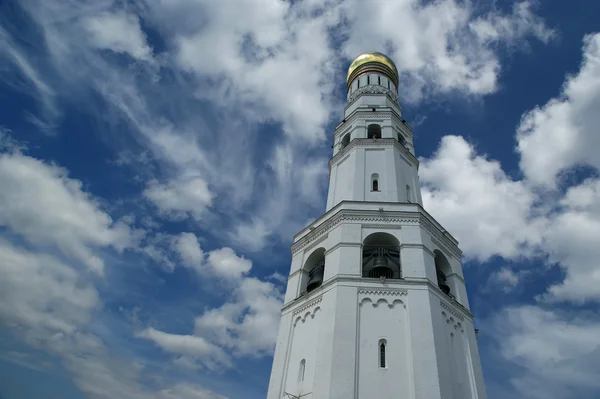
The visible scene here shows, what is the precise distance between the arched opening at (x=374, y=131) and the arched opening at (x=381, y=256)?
331 inches

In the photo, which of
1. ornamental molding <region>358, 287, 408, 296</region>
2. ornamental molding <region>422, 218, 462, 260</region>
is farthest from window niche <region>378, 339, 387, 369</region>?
ornamental molding <region>422, 218, 462, 260</region>

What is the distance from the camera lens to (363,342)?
1656 centimetres

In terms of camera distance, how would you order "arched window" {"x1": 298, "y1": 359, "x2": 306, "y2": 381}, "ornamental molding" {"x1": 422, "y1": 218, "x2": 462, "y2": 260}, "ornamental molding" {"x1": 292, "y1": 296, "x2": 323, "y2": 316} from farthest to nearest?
1. "ornamental molding" {"x1": 422, "y1": 218, "x2": 462, "y2": 260}
2. "ornamental molding" {"x1": 292, "y1": 296, "x2": 323, "y2": 316}
3. "arched window" {"x1": 298, "y1": 359, "x2": 306, "y2": 381}

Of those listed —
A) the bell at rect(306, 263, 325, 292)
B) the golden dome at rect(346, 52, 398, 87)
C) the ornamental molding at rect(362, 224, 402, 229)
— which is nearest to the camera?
the ornamental molding at rect(362, 224, 402, 229)

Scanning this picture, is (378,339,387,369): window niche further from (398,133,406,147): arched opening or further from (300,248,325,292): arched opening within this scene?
(398,133,406,147): arched opening

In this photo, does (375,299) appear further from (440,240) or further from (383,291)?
(440,240)

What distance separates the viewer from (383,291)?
17.9 m

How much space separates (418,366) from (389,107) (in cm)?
1662

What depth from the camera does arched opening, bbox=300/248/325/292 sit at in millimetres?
20547

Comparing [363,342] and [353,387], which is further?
[363,342]

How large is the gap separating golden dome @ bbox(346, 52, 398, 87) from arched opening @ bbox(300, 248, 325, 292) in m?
15.7

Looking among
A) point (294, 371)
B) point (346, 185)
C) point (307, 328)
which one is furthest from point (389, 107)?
point (294, 371)

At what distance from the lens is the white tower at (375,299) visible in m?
15.7

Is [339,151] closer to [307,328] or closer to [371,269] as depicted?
[371,269]
